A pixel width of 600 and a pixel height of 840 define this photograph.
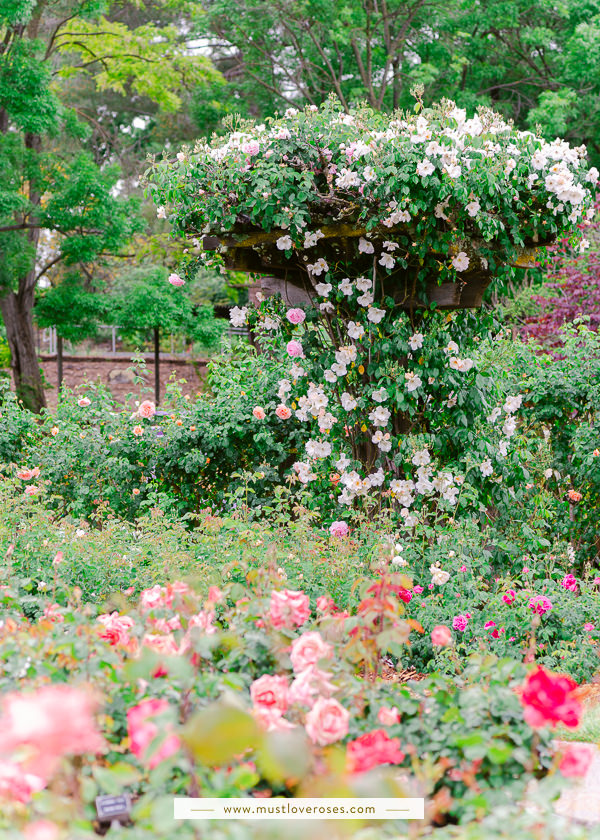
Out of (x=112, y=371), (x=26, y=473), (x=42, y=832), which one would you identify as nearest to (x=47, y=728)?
(x=42, y=832)

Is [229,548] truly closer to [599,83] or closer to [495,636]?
[495,636]

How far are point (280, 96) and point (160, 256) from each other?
13.7 feet

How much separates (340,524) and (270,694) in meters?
2.37

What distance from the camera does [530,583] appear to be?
12.3 ft

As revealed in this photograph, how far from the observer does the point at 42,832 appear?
104 cm

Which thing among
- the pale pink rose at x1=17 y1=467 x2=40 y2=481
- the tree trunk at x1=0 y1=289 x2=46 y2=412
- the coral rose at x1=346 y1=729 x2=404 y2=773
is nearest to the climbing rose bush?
the pale pink rose at x1=17 y1=467 x2=40 y2=481

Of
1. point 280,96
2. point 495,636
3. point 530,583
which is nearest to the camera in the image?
point 495,636

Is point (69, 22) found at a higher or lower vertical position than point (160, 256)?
higher

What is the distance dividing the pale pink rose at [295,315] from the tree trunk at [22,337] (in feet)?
25.3

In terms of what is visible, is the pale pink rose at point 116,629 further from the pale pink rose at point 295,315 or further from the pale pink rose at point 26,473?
the pale pink rose at point 26,473

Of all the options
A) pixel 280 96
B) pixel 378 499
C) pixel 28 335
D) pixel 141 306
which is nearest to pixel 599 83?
pixel 280 96

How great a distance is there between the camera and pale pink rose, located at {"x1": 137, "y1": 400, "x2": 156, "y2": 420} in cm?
505

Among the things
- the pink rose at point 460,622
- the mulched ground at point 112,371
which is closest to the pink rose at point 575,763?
the pink rose at point 460,622

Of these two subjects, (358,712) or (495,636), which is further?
(495,636)
